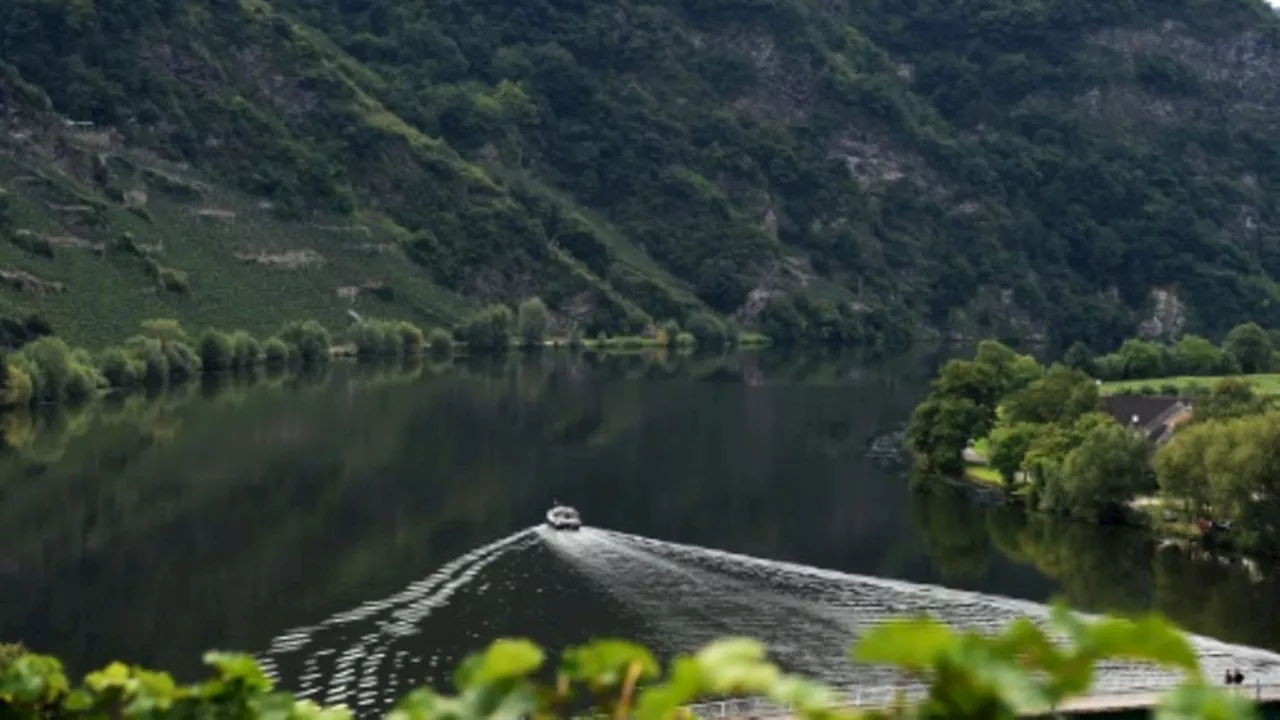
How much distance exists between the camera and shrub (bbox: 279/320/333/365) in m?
196

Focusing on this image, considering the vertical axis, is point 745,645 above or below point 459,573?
above

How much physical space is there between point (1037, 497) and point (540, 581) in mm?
36319

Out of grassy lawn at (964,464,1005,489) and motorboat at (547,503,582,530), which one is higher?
motorboat at (547,503,582,530)

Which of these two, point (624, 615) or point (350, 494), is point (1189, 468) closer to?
point (624, 615)

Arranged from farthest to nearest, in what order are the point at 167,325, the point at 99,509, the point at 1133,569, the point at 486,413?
the point at 167,325
the point at 486,413
the point at 99,509
the point at 1133,569

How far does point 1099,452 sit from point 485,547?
114ft

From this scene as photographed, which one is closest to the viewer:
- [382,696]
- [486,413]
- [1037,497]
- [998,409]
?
[382,696]

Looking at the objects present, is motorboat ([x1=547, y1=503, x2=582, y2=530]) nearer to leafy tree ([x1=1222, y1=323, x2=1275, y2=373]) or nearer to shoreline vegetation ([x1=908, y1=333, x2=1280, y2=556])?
shoreline vegetation ([x1=908, y1=333, x2=1280, y2=556])

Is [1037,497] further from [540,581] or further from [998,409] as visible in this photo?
[540,581]

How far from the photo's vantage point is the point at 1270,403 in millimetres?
101562

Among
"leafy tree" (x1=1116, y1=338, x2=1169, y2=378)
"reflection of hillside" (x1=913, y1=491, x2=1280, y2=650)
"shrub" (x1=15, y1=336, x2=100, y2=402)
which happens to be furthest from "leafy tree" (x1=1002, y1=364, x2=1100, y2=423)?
"shrub" (x1=15, y1=336, x2=100, y2=402)

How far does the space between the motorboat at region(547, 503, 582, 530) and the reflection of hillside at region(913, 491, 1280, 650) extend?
1788 cm

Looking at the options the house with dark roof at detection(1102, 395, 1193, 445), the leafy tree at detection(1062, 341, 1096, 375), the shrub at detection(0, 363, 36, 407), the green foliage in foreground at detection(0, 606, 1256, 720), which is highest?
the green foliage in foreground at detection(0, 606, 1256, 720)

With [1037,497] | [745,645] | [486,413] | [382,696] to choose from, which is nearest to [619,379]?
[486,413]
